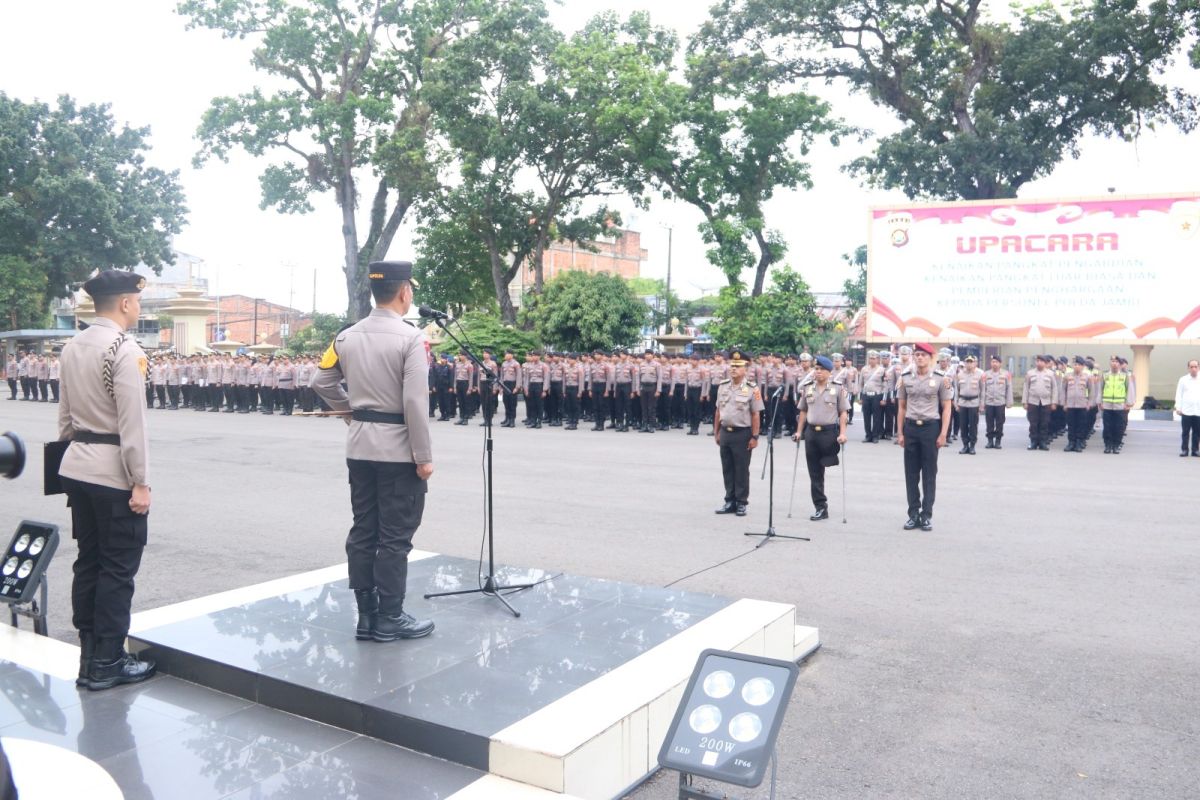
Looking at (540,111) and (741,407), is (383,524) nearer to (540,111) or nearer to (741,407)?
(741,407)

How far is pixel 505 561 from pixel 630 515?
8.07 ft

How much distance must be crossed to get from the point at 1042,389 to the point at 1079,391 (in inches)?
23.3

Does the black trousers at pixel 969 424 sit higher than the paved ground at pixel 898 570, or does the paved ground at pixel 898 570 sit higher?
the black trousers at pixel 969 424

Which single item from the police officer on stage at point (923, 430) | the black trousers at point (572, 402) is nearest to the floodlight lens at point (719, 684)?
the police officer on stage at point (923, 430)

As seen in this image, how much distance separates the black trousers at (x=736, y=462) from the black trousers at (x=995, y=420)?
30.3 ft

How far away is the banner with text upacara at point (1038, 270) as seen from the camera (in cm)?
2042

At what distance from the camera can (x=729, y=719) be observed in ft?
10.5

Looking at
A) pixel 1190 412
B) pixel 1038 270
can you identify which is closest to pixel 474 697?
pixel 1190 412

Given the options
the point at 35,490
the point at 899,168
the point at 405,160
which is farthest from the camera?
the point at 405,160

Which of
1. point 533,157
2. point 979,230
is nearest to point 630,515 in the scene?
point 979,230

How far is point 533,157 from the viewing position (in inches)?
1179

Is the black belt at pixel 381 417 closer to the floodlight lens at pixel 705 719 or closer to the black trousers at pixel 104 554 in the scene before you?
the black trousers at pixel 104 554

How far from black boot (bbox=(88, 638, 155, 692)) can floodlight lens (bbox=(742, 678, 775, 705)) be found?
305 centimetres

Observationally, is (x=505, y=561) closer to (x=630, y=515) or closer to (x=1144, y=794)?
(x=630, y=515)
